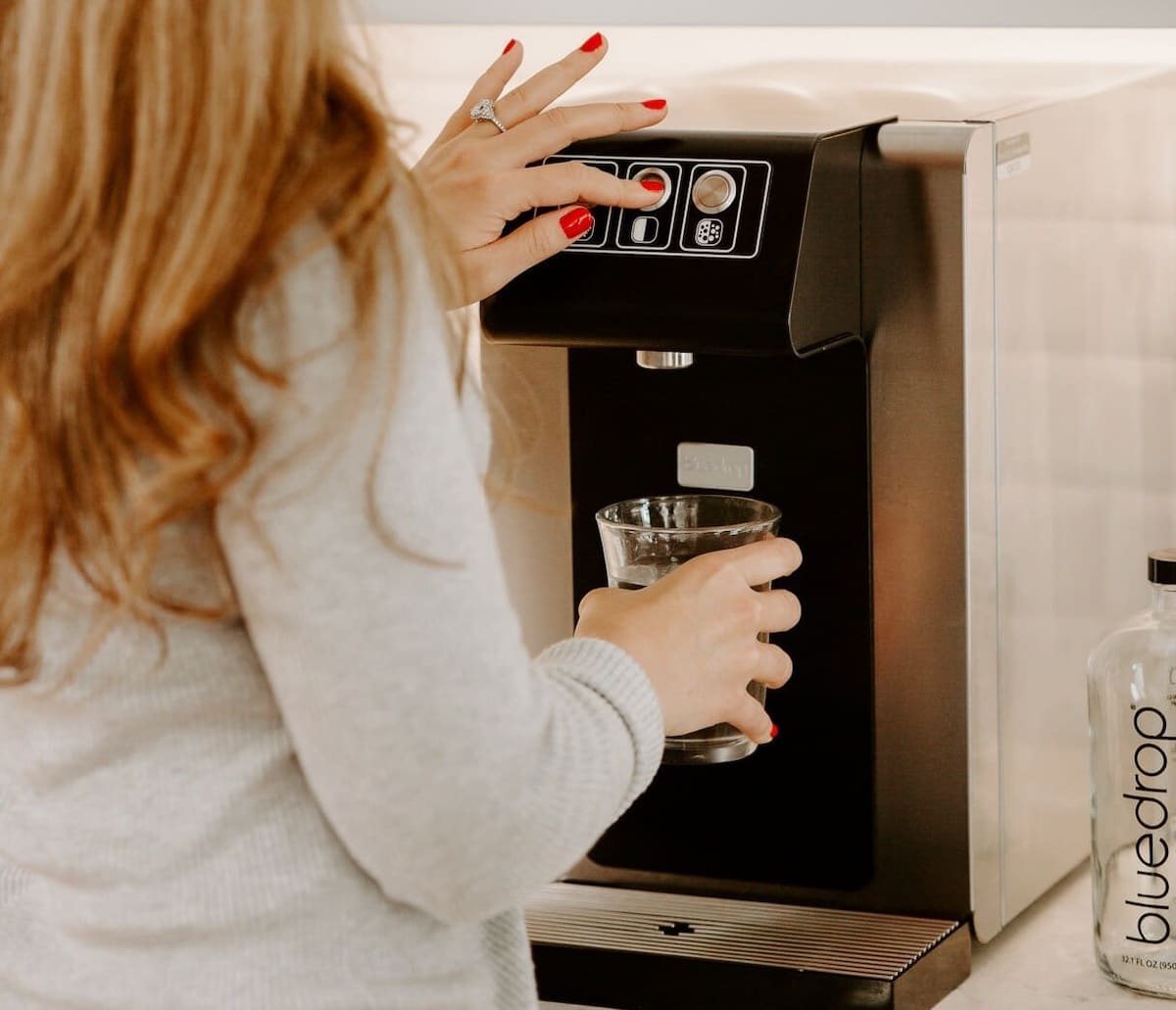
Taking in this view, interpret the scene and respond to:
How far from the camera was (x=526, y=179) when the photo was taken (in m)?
0.88

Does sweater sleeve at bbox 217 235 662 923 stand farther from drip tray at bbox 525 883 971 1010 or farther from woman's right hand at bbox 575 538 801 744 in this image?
drip tray at bbox 525 883 971 1010

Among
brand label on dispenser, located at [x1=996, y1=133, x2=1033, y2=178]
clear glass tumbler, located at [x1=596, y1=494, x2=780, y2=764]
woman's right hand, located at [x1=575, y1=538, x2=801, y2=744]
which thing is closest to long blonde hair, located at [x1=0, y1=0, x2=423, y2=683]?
woman's right hand, located at [x1=575, y1=538, x2=801, y2=744]

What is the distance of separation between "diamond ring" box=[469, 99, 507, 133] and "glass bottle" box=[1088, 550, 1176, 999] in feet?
1.37

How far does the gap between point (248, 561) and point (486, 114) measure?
0.43m

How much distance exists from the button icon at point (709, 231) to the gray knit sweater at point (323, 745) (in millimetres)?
242

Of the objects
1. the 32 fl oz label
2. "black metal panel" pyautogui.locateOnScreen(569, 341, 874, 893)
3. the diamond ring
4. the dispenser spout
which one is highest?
the diamond ring

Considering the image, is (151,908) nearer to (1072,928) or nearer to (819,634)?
(819,634)

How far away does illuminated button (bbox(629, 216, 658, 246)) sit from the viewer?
2.85ft

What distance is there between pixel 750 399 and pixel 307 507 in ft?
1.48

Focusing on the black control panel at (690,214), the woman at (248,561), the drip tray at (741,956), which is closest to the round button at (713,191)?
the black control panel at (690,214)

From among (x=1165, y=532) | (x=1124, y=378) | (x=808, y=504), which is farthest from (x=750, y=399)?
(x=1165, y=532)

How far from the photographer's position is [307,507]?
558mm

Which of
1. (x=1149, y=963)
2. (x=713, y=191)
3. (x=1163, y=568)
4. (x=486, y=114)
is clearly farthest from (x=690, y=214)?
(x=1149, y=963)

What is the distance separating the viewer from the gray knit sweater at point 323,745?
0.56 m
